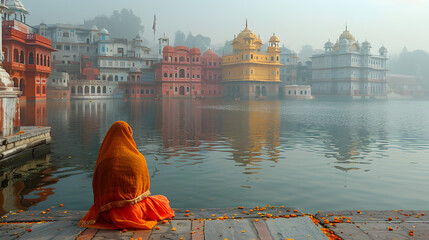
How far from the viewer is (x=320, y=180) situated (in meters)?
8.09

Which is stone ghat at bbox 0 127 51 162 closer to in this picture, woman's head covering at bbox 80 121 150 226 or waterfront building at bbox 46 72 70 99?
woman's head covering at bbox 80 121 150 226

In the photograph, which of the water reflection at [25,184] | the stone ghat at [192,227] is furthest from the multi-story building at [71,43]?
the stone ghat at [192,227]

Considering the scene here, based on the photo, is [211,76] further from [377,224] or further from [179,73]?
[377,224]

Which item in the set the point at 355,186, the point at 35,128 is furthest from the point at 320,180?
the point at 35,128

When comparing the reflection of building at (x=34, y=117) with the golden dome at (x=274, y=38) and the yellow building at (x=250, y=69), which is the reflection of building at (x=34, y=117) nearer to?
the yellow building at (x=250, y=69)

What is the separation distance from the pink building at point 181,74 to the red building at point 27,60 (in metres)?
Result: 24.6

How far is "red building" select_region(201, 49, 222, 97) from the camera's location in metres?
77.9

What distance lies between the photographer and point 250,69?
74000mm

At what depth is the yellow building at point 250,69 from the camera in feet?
242

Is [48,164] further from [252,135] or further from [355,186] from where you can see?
[252,135]

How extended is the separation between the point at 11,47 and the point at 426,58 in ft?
465

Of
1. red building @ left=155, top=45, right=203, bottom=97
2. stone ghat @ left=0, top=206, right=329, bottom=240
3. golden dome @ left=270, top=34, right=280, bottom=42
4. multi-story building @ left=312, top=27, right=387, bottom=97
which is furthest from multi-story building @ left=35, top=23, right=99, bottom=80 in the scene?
stone ghat @ left=0, top=206, right=329, bottom=240

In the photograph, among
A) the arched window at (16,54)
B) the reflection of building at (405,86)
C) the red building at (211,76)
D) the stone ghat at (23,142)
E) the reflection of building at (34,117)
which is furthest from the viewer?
the reflection of building at (405,86)

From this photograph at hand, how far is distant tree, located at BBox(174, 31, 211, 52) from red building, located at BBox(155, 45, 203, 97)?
62.5 meters
